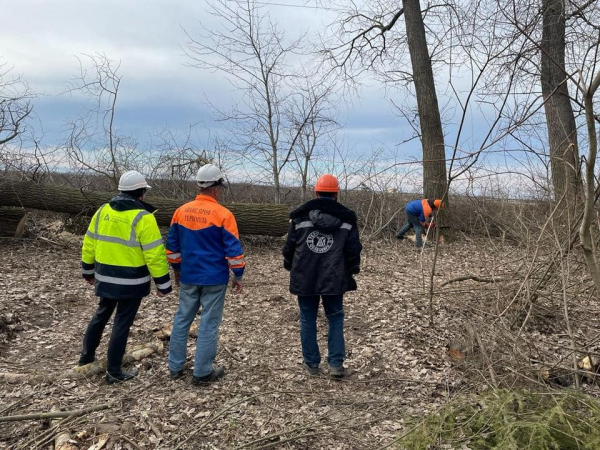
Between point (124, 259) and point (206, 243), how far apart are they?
664 millimetres

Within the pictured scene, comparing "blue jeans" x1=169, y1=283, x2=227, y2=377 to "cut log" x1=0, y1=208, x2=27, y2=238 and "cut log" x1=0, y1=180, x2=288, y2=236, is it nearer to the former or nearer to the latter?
"cut log" x1=0, y1=180, x2=288, y2=236

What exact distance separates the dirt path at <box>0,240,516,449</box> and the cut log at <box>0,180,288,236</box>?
6.71 feet

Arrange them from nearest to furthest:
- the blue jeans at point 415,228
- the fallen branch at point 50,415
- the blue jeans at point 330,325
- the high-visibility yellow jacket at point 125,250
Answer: the fallen branch at point 50,415 → the high-visibility yellow jacket at point 125,250 → the blue jeans at point 330,325 → the blue jeans at point 415,228

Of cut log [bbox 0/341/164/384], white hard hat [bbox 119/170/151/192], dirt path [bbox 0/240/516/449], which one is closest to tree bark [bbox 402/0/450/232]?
dirt path [bbox 0/240/516/449]

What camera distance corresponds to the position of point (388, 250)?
9609 mm

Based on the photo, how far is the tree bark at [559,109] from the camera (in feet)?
10.5

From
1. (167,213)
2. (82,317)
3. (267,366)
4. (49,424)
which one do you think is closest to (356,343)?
(267,366)

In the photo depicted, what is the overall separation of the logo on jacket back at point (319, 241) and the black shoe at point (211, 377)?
1.32 metres

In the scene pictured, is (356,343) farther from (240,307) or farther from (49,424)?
(49,424)

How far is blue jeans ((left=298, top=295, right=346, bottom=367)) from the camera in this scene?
149 inches

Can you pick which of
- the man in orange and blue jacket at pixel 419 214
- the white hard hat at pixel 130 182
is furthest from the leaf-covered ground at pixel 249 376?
the man in orange and blue jacket at pixel 419 214

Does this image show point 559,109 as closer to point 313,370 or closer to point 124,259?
point 313,370

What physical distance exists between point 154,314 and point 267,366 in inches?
84.6

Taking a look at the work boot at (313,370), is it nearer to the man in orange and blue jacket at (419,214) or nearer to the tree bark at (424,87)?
the man in orange and blue jacket at (419,214)
